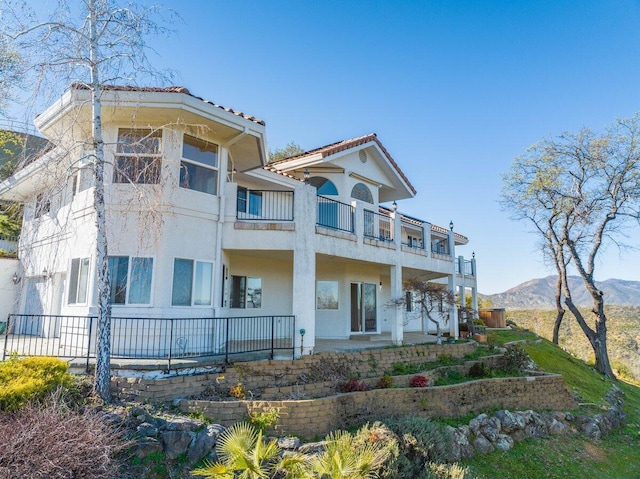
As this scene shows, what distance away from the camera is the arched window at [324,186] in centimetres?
1742

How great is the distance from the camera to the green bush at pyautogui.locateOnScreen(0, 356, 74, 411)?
261 inches

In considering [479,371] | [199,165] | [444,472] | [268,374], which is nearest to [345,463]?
[444,472]

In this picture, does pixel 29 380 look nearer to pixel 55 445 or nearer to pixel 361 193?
pixel 55 445

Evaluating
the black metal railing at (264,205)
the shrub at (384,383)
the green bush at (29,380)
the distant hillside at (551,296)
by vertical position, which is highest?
the black metal railing at (264,205)

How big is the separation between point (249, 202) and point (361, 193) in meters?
5.70

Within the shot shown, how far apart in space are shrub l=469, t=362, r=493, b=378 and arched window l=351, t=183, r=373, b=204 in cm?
869

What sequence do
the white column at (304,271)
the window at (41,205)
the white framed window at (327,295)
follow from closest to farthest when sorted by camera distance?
→ the window at (41,205) → the white column at (304,271) → the white framed window at (327,295)

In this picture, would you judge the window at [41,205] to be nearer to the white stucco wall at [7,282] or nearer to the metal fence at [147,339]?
the metal fence at [147,339]

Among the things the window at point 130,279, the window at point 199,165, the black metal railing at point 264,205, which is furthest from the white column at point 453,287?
the window at point 130,279

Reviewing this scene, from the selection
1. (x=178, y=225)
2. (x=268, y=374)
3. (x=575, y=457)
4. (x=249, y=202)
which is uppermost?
(x=249, y=202)

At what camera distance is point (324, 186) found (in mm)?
17547

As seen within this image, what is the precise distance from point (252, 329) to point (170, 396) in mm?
5356

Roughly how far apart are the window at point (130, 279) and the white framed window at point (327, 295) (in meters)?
8.19

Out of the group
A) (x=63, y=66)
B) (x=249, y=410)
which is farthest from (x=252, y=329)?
(x=63, y=66)
